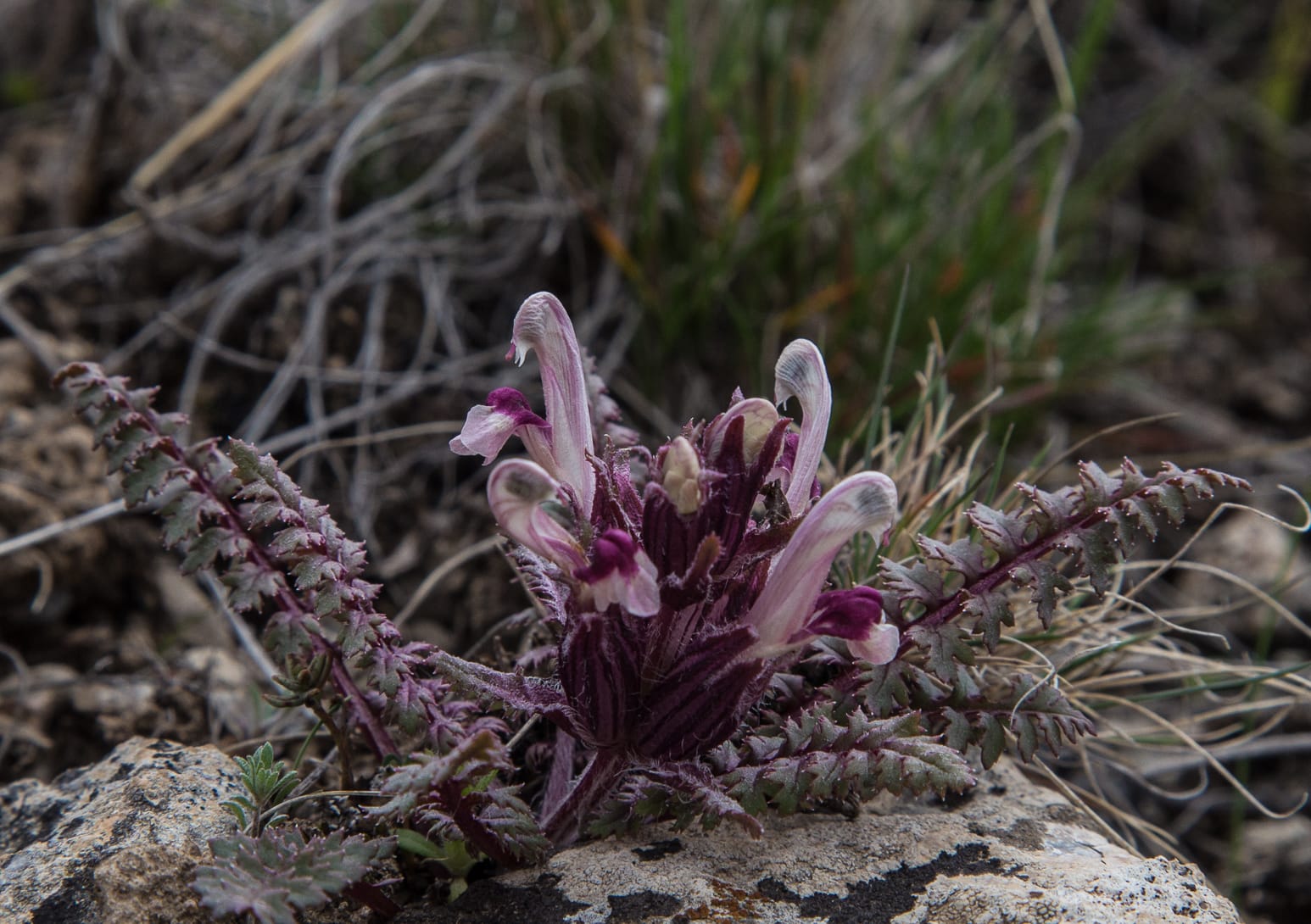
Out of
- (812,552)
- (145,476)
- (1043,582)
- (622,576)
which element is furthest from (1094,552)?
(145,476)

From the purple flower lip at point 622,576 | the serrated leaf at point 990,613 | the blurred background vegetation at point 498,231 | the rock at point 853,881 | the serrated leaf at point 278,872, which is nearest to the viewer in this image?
the serrated leaf at point 278,872

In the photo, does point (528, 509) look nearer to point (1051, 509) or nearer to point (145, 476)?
point (145, 476)

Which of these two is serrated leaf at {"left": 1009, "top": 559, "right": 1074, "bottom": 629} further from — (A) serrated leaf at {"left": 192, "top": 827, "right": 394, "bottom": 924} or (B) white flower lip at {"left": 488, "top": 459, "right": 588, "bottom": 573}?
(A) serrated leaf at {"left": 192, "top": 827, "right": 394, "bottom": 924}

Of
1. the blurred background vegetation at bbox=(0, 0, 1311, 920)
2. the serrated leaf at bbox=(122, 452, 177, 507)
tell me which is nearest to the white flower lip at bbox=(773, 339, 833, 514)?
the serrated leaf at bbox=(122, 452, 177, 507)

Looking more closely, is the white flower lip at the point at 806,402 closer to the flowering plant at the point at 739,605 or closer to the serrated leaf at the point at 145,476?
the flowering plant at the point at 739,605

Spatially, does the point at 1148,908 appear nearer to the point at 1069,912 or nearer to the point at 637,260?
the point at 1069,912

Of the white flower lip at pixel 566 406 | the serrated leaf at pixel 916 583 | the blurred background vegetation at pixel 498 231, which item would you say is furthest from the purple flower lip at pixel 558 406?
the blurred background vegetation at pixel 498 231
